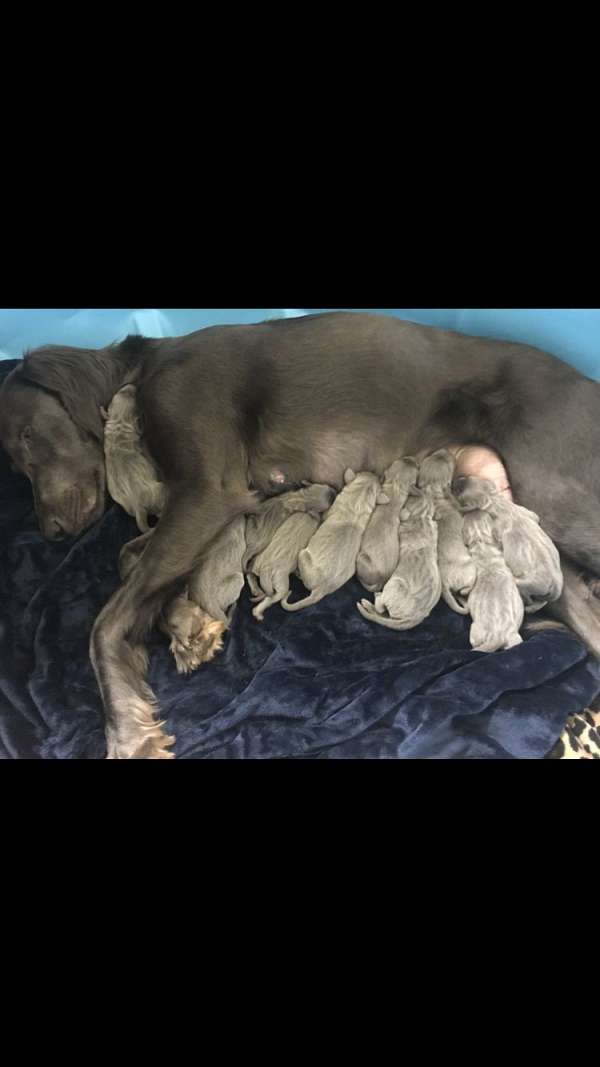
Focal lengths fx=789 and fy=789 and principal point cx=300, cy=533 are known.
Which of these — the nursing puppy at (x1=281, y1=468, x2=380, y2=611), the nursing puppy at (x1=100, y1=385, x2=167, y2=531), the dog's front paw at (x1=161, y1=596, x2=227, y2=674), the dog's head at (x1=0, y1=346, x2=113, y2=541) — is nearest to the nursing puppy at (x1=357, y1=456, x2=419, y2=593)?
the nursing puppy at (x1=281, y1=468, x2=380, y2=611)

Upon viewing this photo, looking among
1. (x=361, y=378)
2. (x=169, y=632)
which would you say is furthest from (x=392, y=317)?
(x=169, y=632)

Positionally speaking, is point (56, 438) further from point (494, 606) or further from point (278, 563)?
point (494, 606)

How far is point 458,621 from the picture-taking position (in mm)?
2955

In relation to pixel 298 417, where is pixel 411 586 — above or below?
below

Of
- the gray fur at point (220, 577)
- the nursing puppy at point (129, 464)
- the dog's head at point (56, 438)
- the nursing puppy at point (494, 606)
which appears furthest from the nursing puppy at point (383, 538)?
the dog's head at point (56, 438)

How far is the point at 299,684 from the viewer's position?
107 inches

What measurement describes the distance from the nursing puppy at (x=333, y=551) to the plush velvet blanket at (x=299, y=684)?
10 centimetres

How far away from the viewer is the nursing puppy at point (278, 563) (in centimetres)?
298

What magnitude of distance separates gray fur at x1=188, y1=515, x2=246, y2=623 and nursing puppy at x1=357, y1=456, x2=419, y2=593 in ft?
1.55

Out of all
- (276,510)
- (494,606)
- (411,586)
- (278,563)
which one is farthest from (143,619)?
(494,606)

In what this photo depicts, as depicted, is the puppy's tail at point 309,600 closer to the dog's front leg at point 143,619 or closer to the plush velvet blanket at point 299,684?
the plush velvet blanket at point 299,684

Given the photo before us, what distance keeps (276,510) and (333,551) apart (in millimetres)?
332

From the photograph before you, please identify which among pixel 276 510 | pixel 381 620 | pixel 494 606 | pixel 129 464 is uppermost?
pixel 129 464

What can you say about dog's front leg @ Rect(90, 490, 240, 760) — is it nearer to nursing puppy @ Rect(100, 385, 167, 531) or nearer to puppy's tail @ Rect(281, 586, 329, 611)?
nursing puppy @ Rect(100, 385, 167, 531)
